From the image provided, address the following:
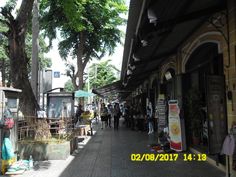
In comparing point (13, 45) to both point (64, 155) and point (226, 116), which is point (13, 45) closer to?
point (64, 155)

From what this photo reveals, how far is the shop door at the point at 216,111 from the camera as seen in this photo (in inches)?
285

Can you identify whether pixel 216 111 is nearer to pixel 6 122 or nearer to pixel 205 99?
pixel 205 99

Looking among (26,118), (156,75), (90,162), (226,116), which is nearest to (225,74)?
(226,116)

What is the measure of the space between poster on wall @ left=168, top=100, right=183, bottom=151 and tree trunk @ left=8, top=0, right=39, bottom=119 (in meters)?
4.65

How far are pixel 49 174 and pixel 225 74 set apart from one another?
4.72 m

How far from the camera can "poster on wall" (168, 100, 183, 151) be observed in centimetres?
1080

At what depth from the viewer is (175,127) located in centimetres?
1095

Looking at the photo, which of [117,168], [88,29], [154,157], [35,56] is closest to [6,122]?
[117,168]

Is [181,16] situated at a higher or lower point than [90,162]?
higher

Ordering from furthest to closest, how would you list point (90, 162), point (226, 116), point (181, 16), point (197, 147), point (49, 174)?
point (197, 147)
point (90, 162)
point (49, 174)
point (226, 116)
point (181, 16)

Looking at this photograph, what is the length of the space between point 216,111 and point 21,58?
266 inches

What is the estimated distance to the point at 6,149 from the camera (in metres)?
8.11

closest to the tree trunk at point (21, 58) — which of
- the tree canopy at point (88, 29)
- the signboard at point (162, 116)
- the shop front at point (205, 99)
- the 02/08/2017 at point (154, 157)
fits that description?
the 02/08/2017 at point (154, 157)

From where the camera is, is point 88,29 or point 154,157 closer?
point 154,157
